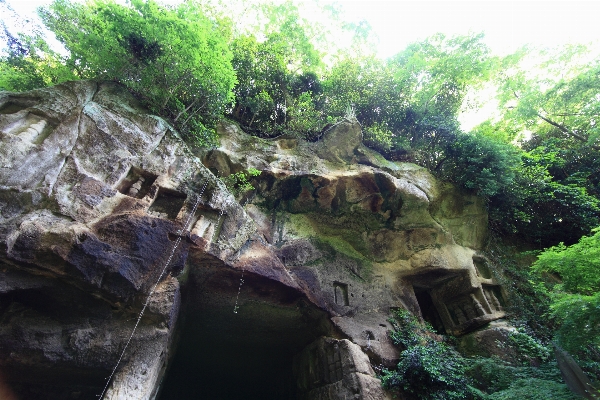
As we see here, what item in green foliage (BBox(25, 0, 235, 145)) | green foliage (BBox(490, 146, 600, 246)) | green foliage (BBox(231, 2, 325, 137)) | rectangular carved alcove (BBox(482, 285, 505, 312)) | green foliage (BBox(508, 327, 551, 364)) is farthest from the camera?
green foliage (BBox(231, 2, 325, 137))

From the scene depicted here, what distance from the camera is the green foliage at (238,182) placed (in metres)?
9.88

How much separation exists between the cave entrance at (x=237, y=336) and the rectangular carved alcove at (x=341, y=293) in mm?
826

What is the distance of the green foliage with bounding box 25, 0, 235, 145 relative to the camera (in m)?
8.29

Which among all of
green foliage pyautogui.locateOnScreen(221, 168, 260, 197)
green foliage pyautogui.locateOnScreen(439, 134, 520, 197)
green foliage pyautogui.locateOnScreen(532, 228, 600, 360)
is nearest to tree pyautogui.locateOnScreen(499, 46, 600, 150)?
green foliage pyautogui.locateOnScreen(439, 134, 520, 197)

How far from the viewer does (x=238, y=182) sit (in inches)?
405

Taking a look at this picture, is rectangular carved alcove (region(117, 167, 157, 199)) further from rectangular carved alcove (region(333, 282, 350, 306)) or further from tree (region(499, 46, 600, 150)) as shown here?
tree (region(499, 46, 600, 150))

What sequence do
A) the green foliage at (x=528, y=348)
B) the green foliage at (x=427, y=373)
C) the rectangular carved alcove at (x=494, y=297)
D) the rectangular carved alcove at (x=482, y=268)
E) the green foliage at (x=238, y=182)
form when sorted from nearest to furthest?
the green foliage at (x=427, y=373) → the green foliage at (x=528, y=348) → the green foliage at (x=238, y=182) → the rectangular carved alcove at (x=494, y=297) → the rectangular carved alcove at (x=482, y=268)

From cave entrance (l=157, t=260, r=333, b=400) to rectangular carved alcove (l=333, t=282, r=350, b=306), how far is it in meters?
0.83

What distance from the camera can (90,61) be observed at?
29.6 ft

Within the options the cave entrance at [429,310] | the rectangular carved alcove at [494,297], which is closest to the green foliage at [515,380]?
the cave entrance at [429,310]

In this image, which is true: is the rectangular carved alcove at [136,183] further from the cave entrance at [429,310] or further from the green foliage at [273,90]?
the cave entrance at [429,310]

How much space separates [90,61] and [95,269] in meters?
6.52

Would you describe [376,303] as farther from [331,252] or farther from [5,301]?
[5,301]

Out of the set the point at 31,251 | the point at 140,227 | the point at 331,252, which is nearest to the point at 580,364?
the point at 331,252
